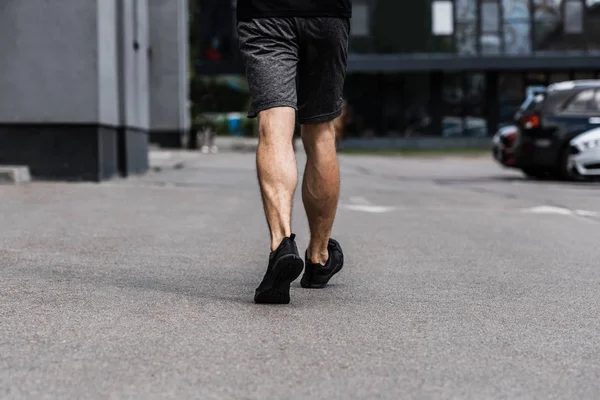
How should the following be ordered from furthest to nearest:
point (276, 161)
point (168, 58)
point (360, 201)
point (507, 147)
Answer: point (168, 58) < point (507, 147) < point (360, 201) < point (276, 161)

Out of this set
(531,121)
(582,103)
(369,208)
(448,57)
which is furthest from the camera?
A: (448,57)

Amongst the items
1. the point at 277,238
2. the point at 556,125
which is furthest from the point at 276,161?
the point at 556,125

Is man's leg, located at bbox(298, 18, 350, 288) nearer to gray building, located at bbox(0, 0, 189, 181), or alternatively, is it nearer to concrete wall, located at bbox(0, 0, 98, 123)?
gray building, located at bbox(0, 0, 189, 181)

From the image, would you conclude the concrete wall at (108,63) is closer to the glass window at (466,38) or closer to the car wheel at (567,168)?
the car wheel at (567,168)

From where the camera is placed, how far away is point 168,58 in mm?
32906

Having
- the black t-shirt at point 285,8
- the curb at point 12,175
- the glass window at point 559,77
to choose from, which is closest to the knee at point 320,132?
the black t-shirt at point 285,8

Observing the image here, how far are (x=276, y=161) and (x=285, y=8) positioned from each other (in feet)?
2.17

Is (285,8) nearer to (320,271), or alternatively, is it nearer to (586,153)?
(320,271)

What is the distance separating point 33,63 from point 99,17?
873 millimetres

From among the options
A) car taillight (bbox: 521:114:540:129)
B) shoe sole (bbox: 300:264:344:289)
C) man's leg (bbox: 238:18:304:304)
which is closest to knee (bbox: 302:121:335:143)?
man's leg (bbox: 238:18:304:304)

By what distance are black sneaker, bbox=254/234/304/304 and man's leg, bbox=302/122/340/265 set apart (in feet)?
1.88

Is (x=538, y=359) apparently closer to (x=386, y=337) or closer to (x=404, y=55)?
(x=386, y=337)

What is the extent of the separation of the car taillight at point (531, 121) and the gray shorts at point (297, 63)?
13.2 metres

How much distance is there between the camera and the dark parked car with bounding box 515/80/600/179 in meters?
17.8
